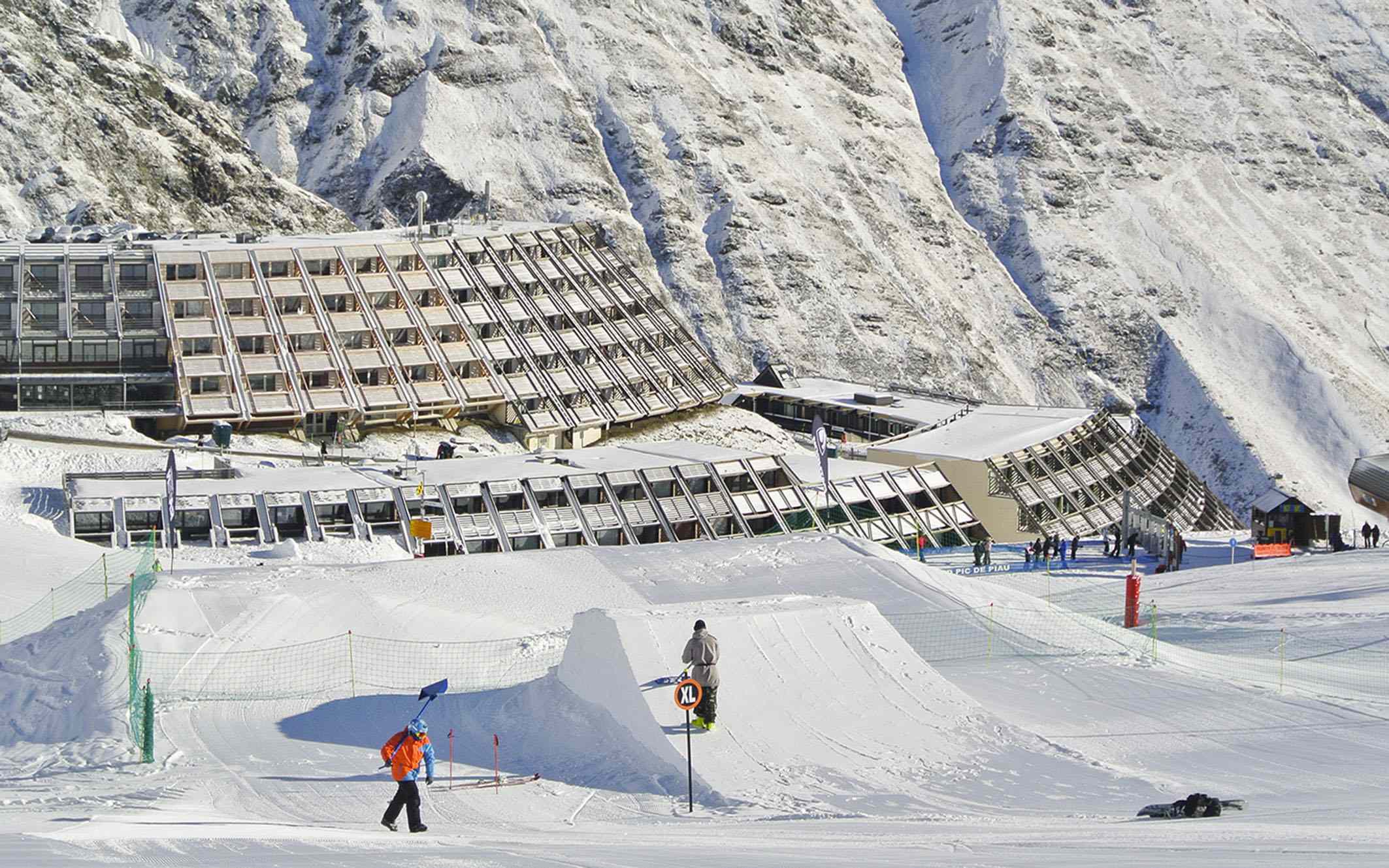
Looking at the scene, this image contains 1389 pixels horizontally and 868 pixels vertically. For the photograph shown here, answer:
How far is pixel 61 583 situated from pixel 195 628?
9913mm

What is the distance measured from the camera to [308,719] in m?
29.9

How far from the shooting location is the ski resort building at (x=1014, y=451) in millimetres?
73312

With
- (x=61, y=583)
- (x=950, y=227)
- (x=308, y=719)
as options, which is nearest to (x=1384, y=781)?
(x=308, y=719)

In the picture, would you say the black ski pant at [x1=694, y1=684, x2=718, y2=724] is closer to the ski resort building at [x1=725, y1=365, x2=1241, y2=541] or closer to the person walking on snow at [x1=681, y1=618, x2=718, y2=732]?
the person walking on snow at [x1=681, y1=618, x2=718, y2=732]

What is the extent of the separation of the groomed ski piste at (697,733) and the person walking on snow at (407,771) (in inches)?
27.6

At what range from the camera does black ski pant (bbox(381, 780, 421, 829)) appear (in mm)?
22906

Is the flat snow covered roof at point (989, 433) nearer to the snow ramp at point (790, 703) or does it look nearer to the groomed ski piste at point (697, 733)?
the groomed ski piste at point (697, 733)

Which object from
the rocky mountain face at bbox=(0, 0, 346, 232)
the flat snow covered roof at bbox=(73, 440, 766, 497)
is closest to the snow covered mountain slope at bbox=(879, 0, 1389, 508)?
the rocky mountain face at bbox=(0, 0, 346, 232)

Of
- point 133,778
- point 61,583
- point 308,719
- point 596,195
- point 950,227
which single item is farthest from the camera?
point 950,227

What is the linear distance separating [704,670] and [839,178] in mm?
149075

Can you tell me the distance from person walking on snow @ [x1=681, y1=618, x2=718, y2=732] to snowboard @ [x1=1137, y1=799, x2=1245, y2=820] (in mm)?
6498

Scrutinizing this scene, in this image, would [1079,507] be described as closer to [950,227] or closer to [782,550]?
[782,550]

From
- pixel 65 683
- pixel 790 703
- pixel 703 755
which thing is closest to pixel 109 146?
pixel 65 683

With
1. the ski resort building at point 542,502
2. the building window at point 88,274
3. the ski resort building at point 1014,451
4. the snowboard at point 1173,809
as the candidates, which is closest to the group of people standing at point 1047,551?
the ski resort building at point 1014,451
